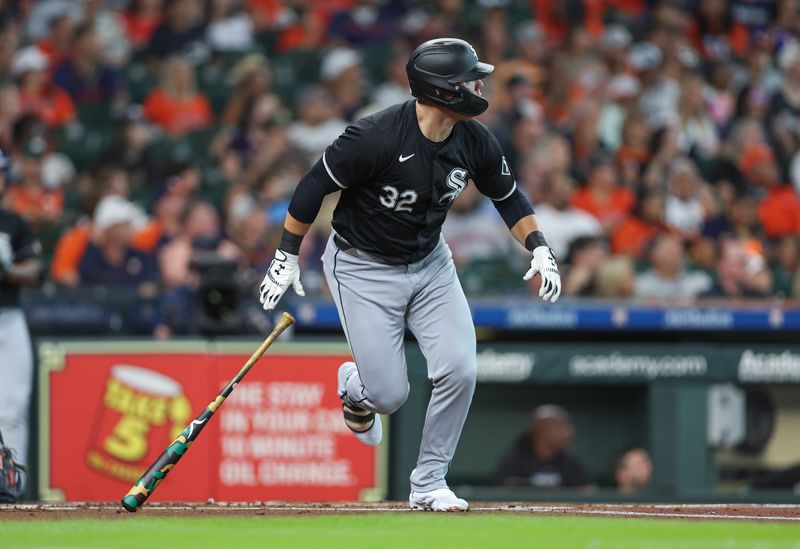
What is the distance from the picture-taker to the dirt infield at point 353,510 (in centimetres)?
653

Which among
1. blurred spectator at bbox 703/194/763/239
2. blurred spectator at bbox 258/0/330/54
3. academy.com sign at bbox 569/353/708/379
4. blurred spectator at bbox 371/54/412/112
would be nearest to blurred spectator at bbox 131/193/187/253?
blurred spectator at bbox 371/54/412/112

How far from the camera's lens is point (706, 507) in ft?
24.3

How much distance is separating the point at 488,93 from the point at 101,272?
14.3 feet

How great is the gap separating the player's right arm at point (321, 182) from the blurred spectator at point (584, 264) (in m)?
3.93

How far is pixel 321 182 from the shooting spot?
651cm

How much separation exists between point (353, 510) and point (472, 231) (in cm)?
501

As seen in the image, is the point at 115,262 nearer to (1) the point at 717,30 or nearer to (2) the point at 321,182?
(2) the point at 321,182

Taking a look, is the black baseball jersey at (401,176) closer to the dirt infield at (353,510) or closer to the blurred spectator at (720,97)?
the dirt infield at (353,510)

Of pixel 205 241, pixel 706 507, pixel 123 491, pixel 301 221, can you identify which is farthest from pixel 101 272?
pixel 706 507

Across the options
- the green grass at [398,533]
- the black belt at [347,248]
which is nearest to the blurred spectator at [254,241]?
the black belt at [347,248]

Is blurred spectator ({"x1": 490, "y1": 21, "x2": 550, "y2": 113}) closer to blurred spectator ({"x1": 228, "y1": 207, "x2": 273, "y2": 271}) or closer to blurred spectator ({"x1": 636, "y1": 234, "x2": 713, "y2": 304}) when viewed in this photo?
blurred spectator ({"x1": 636, "y1": 234, "x2": 713, "y2": 304})

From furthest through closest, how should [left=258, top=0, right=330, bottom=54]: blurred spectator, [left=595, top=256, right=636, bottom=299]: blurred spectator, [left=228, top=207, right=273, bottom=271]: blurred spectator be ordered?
[left=258, top=0, right=330, bottom=54]: blurred spectator → [left=228, top=207, right=273, bottom=271]: blurred spectator → [left=595, top=256, right=636, bottom=299]: blurred spectator

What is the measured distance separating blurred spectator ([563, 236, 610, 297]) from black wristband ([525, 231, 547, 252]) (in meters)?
3.43

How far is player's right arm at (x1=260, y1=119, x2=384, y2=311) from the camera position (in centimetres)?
635
